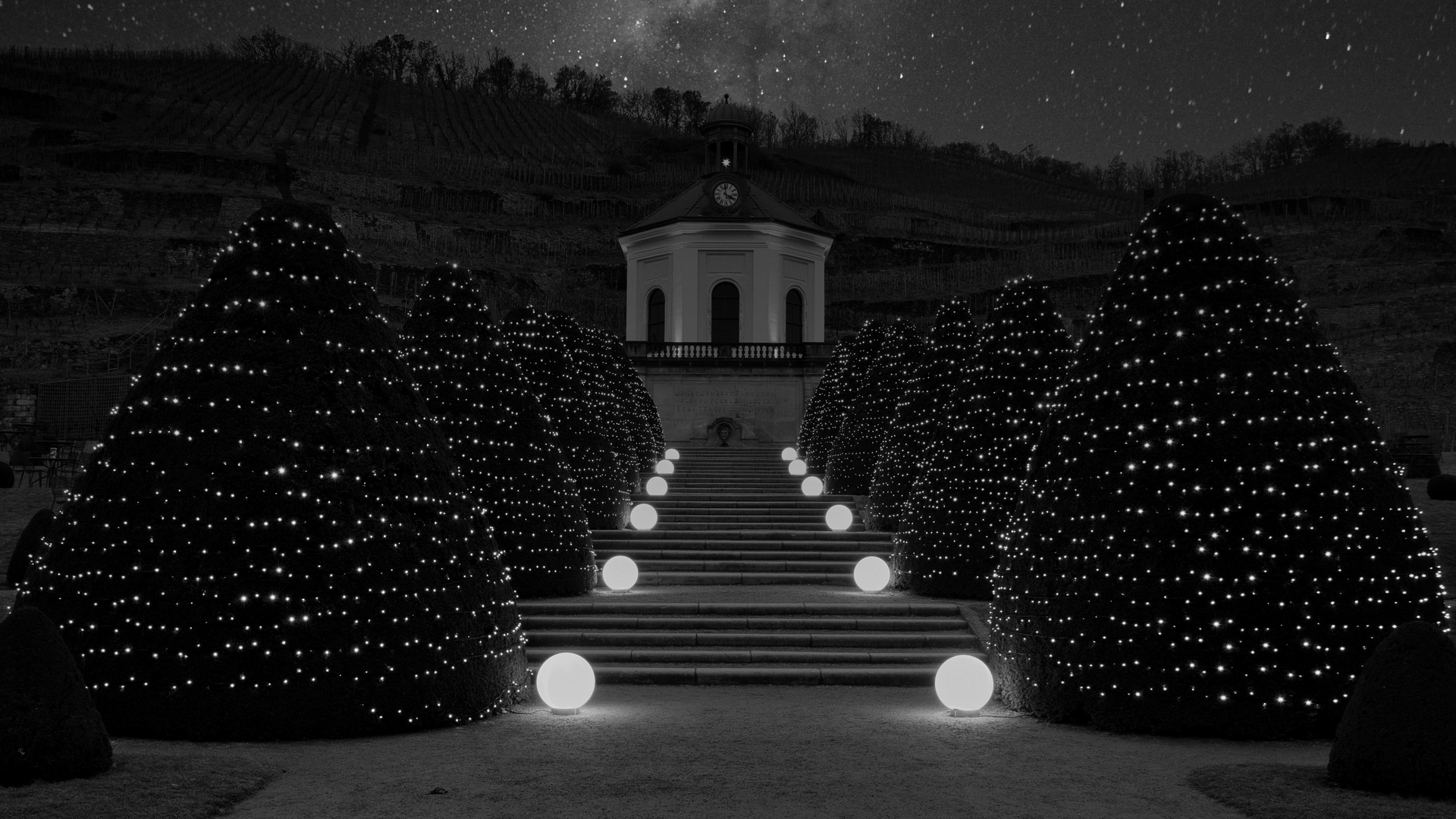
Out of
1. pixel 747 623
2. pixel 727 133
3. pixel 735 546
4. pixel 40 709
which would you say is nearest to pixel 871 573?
pixel 747 623

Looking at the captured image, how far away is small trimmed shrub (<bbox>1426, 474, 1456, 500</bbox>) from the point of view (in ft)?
83.9

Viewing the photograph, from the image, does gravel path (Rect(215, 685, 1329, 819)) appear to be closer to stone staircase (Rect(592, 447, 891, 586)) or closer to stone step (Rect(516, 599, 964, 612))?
stone step (Rect(516, 599, 964, 612))

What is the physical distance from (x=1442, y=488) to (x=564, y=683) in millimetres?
22916

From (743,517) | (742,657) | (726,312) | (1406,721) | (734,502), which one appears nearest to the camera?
(1406,721)

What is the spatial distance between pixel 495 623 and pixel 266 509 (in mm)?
2226

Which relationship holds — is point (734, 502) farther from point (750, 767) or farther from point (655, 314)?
point (655, 314)

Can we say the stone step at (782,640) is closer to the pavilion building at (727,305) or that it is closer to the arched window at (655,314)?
the pavilion building at (727,305)

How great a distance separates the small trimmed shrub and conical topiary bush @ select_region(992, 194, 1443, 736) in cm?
1886

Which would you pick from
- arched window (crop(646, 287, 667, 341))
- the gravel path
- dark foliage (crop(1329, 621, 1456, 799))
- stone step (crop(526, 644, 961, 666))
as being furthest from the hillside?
dark foliage (crop(1329, 621, 1456, 799))

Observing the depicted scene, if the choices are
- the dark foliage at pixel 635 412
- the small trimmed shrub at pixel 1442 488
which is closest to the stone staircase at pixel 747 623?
the dark foliage at pixel 635 412

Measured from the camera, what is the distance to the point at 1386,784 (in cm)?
719

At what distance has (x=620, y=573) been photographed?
1647 cm

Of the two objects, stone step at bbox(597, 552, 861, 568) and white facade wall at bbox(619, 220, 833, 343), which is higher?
white facade wall at bbox(619, 220, 833, 343)

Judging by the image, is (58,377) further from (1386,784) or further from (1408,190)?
(1408,190)
